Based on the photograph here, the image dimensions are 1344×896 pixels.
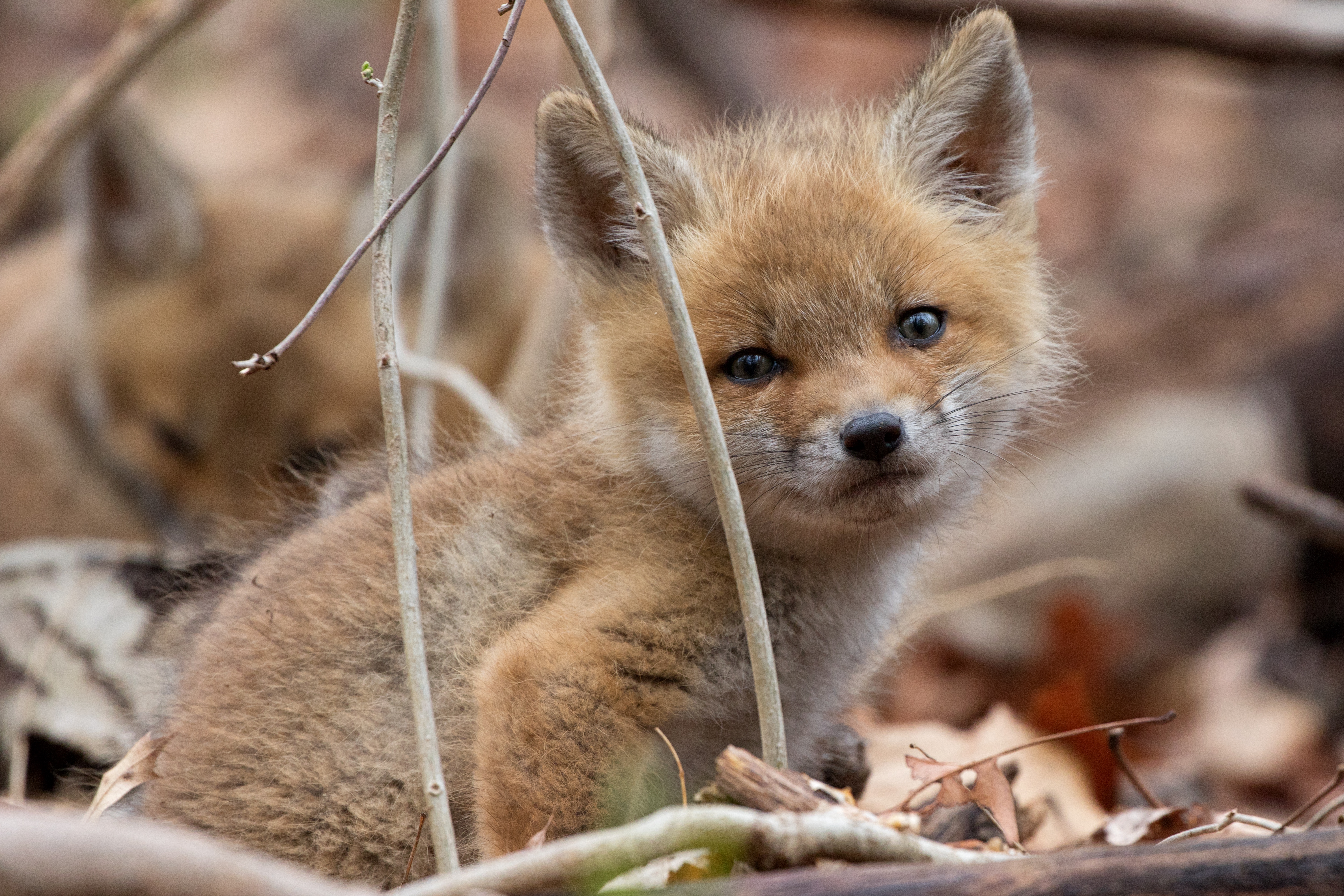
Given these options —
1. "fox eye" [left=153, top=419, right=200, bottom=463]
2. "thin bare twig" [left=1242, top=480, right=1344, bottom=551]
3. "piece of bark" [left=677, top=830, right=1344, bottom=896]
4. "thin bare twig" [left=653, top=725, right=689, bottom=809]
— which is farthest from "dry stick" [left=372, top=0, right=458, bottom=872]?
"fox eye" [left=153, top=419, right=200, bottom=463]

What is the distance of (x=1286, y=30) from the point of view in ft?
23.1

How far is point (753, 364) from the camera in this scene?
3.18 meters

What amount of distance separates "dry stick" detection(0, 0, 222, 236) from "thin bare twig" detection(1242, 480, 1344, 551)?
4483 mm

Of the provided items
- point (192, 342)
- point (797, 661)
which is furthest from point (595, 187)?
point (192, 342)

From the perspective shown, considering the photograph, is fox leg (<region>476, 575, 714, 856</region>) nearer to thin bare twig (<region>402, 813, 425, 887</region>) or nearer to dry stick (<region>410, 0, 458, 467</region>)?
thin bare twig (<region>402, 813, 425, 887</region>)

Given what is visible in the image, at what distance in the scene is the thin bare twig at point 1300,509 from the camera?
450 centimetres

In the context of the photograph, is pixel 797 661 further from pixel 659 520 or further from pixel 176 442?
pixel 176 442

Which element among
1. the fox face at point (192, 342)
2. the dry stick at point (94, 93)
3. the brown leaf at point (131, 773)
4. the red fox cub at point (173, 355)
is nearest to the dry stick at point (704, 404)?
the brown leaf at point (131, 773)

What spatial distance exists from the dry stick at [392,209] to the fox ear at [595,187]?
1.88ft

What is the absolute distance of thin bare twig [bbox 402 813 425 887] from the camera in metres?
2.86

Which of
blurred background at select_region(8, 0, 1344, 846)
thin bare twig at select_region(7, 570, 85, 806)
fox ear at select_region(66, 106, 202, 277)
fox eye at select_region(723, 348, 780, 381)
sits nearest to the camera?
fox eye at select_region(723, 348, 780, 381)

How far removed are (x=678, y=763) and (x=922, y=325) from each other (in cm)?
127

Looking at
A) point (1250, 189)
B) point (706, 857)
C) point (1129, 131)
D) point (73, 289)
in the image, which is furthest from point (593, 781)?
point (1129, 131)

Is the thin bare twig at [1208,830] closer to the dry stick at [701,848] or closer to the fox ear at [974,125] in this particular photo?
the dry stick at [701,848]
